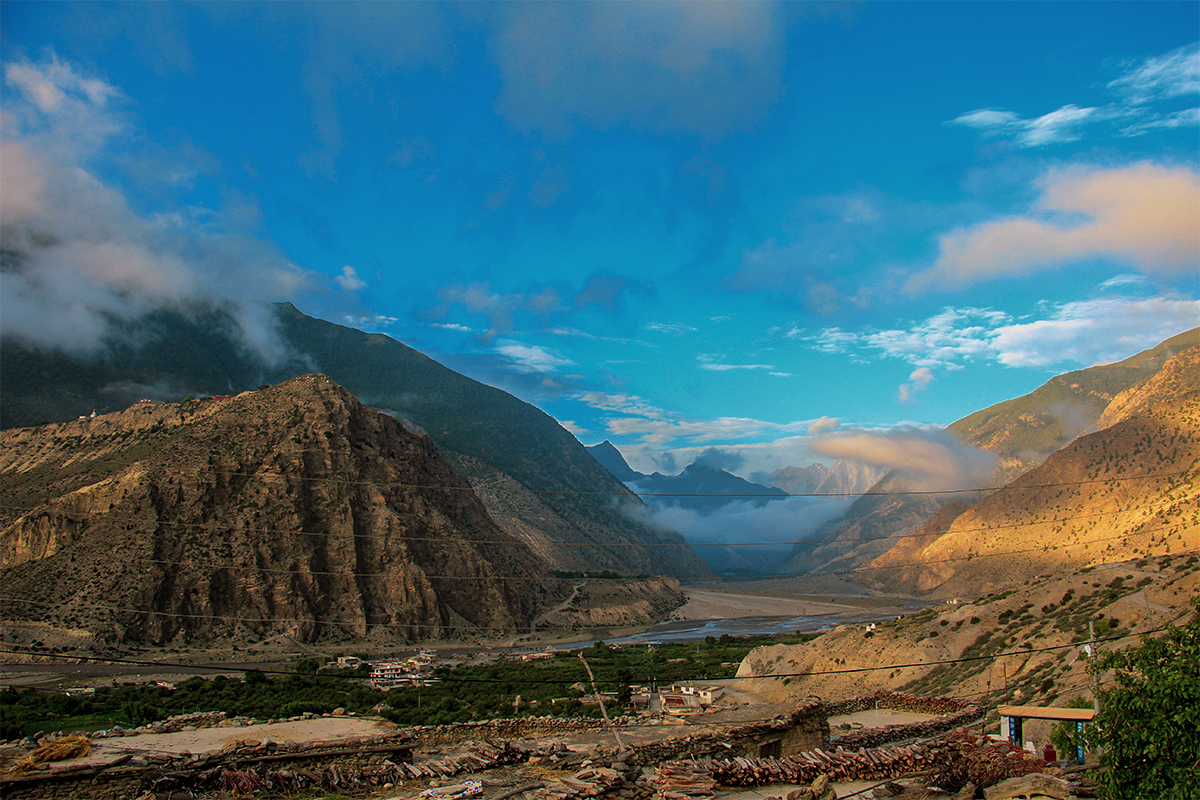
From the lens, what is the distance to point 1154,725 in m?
13.0

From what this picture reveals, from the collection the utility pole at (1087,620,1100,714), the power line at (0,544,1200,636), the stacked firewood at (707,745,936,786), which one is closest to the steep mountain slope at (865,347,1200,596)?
the power line at (0,544,1200,636)

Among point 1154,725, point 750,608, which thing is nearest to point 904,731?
point 1154,725

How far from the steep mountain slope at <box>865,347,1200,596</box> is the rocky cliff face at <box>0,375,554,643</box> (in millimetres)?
91757

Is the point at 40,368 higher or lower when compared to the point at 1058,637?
higher

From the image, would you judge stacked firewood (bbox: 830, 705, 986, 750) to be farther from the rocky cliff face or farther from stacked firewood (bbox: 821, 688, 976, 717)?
the rocky cliff face

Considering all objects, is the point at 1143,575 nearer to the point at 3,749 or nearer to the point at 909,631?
the point at 909,631

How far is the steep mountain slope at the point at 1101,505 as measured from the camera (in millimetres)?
95188

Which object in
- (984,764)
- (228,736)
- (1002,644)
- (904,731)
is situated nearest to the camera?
(984,764)

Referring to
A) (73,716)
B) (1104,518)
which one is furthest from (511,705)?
(1104,518)

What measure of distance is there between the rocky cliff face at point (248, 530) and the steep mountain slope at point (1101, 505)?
91757 mm

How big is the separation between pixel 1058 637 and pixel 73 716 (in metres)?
57.3

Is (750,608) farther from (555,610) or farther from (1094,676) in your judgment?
(1094,676)

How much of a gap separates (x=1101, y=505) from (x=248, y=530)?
A: 14448cm

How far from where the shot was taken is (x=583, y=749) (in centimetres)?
2488
